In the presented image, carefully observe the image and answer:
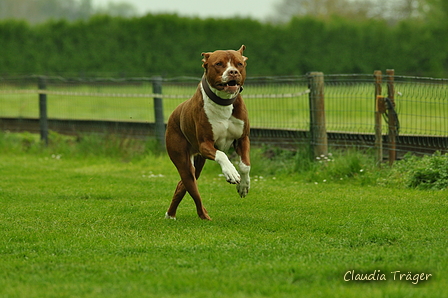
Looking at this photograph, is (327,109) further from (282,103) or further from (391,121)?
(391,121)

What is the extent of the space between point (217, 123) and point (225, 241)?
1240mm

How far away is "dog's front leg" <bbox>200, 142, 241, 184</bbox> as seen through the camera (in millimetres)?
6027

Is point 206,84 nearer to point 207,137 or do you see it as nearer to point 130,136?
point 207,137

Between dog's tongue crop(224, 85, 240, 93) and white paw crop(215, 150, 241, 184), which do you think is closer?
white paw crop(215, 150, 241, 184)

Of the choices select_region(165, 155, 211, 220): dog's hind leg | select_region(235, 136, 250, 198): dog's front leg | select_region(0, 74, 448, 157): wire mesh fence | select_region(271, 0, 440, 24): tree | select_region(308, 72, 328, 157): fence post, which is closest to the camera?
select_region(235, 136, 250, 198): dog's front leg

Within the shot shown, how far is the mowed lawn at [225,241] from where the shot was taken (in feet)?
15.0

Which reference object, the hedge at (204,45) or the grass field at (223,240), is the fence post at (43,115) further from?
the hedge at (204,45)

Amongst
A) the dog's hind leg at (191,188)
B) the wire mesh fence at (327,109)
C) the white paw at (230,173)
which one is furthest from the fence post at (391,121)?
the white paw at (230,173)

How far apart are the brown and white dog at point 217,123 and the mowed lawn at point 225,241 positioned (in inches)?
22.3

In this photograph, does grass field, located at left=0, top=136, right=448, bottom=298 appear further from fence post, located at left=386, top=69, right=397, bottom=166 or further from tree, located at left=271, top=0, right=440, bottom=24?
tree, located at left=271, top=0, right=440, bottom=24

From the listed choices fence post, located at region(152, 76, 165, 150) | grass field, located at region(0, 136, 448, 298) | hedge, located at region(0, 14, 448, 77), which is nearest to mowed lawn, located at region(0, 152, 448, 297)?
grass field, located at region(0, 136, 448, 298)

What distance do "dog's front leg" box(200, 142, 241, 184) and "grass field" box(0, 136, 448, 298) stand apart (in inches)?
21.0

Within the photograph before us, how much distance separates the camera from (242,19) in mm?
30312

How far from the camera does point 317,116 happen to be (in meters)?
10.4
